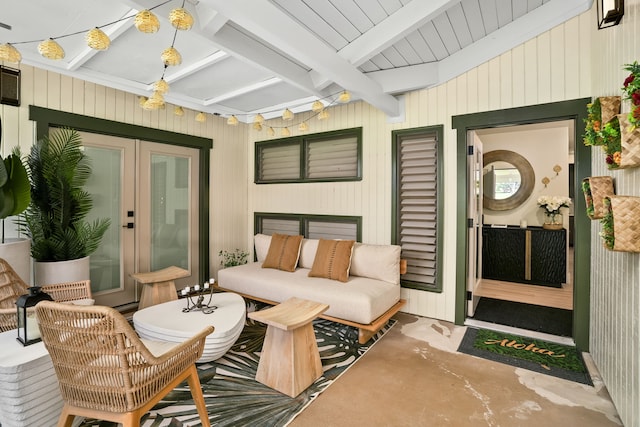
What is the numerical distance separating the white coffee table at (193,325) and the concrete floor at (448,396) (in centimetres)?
82

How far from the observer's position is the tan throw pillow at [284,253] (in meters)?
4.03

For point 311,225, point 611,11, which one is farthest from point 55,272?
point 611,11

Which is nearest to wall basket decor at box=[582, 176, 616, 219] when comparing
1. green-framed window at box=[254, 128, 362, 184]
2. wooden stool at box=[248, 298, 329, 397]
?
wooden stool at box=[248, 298, 329, 397]

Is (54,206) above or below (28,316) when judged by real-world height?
above

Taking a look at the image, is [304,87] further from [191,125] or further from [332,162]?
[191,125]

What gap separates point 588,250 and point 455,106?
184 centimetres

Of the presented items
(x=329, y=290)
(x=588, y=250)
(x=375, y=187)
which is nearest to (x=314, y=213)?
(x=375, y=187)

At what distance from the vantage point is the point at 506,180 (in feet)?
19.8

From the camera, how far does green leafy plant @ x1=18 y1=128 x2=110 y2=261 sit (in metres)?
2.98

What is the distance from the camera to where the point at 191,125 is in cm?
458

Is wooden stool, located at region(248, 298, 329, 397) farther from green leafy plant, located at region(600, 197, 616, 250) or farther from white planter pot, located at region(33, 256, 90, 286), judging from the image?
white planter pot, located at region(33, 256, 90, 286)

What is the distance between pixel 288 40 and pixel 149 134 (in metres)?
2.62

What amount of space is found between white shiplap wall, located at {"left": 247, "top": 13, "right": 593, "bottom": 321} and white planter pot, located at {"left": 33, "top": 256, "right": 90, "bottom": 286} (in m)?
2.63

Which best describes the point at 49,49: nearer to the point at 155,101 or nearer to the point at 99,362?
the point at 155,101
